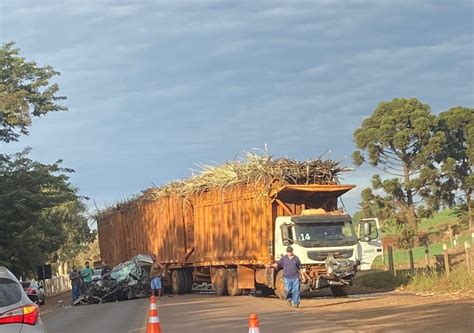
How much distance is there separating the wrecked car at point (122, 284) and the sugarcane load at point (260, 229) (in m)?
1.17

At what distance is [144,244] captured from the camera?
30406mm

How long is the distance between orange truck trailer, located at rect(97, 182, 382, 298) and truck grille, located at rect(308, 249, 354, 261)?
0.7 inches

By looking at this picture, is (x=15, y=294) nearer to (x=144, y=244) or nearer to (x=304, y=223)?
(x=304, y=223)

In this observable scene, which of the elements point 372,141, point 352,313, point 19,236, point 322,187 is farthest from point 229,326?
point 372,141

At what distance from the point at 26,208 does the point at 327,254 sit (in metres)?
15.8

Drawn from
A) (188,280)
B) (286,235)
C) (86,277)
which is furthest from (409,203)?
(286,235)

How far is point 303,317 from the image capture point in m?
15.4

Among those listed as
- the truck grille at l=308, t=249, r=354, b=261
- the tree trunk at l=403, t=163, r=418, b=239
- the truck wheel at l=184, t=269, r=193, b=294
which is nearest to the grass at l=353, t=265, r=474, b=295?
the truck grille at l=308, t=249, r=354, b=261

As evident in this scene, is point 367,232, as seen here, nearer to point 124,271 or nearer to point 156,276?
point 156,276

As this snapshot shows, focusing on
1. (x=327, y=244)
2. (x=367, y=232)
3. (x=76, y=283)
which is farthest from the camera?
(x=76, y=283)

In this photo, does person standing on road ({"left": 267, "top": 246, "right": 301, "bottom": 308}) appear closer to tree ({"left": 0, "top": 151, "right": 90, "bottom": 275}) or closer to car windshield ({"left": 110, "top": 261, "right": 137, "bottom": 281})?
car windshield ({"left": 110, "top": 261, "right": 137, "bottom": 281})

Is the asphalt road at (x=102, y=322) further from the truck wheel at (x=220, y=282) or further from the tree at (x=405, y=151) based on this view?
the tree at (x=405, y=151)

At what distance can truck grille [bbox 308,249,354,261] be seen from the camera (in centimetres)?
1948

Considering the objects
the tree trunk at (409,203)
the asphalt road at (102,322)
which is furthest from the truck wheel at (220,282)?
the tree trunk at (409,203)
